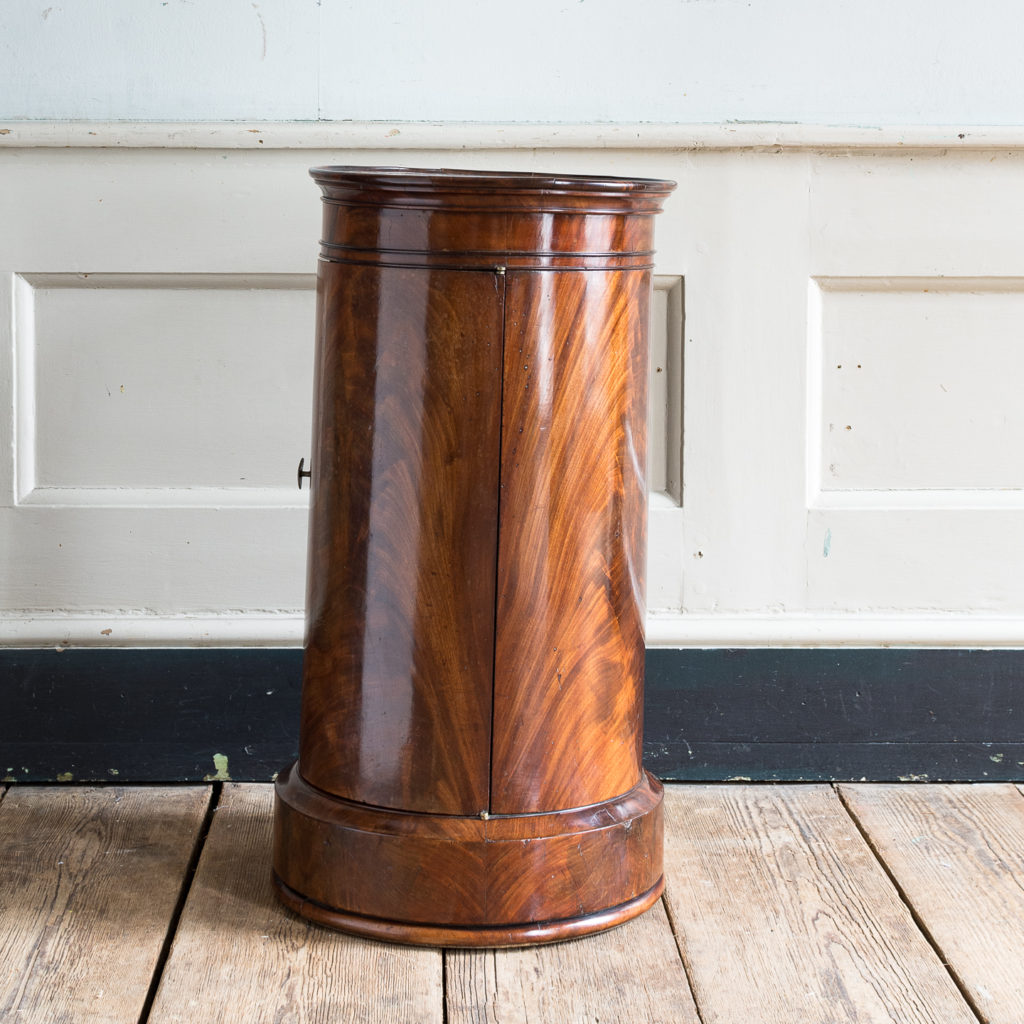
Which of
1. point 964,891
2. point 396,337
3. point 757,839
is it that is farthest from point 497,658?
point 964,891

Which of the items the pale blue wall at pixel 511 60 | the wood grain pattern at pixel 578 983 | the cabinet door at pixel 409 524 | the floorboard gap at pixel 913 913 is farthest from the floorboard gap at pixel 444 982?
the pale blue wall at pixel 511 60

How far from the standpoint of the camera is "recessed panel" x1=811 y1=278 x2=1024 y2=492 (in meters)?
1.93

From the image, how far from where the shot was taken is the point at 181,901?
1571 mm

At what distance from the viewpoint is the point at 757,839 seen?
1.76 meters

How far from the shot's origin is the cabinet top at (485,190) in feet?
4.44

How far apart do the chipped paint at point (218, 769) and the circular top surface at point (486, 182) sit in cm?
92

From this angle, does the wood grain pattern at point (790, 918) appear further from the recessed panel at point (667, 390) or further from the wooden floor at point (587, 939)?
the recessed panel at point (667, 390)

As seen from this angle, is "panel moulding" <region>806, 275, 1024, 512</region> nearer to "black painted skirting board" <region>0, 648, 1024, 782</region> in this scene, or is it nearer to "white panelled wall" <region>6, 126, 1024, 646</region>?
"white panelled wall" <region>6, 126, 1024, 646</region>

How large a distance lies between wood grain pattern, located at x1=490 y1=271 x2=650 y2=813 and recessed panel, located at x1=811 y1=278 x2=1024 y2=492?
55 centimetres

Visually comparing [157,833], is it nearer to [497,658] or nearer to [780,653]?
[497,658]

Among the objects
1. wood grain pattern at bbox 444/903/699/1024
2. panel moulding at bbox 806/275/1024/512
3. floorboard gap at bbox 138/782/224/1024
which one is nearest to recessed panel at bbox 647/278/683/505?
panel moulding at bbox 806/275/1024/512

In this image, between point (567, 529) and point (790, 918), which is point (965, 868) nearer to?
point (790, 918)

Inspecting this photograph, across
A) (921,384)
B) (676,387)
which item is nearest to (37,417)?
(676,387)

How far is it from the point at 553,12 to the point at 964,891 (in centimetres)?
130
